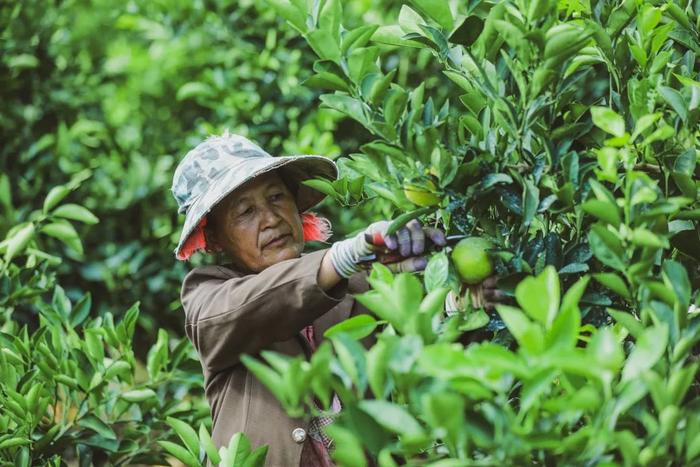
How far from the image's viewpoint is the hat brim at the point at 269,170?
2.21 metres

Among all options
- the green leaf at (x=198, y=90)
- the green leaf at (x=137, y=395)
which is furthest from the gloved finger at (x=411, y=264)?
the green leaf at (x=198, y=90)

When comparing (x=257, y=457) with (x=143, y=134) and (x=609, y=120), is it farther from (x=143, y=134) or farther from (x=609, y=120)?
(x=143, y=134)

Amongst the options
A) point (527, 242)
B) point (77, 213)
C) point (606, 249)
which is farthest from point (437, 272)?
point (77, 213)

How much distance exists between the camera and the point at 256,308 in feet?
6.45

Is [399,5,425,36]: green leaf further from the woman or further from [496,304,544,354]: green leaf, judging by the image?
[496,304,544,354]: green leaf

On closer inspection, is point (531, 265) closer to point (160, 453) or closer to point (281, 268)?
point (281, 268)

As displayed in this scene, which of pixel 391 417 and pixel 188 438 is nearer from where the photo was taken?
pixel 391 417

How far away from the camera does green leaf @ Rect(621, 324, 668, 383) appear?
120cm

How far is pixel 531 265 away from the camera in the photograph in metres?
1.67

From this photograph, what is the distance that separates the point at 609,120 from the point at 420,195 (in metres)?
0.33

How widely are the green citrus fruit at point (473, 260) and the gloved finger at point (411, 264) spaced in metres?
0.10

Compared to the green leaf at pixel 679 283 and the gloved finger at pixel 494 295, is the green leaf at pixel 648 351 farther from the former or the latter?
the gloved finger at pixel 494 295

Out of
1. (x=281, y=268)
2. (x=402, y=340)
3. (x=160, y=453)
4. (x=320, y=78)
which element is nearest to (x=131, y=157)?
(x=160, y=453)

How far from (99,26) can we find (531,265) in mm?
5795
